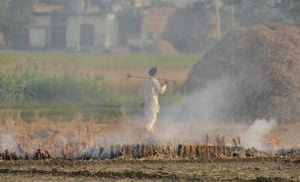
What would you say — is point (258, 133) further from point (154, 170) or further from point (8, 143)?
point (154, 170)

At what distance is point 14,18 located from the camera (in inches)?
1994

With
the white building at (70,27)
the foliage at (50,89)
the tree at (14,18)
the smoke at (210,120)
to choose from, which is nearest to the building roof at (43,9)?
the white building at (70,27)

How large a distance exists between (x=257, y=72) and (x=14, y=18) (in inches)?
1266

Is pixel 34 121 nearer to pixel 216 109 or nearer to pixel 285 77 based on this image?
pixel 216 109

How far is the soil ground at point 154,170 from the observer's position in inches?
456

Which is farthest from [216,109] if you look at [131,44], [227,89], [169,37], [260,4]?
[169,37]

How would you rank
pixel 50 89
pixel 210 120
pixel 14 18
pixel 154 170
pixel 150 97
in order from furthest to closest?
pixel 14 18 → pixel 50 89 → pixel 210 120 → pixel 150 97 → pixel 154 170

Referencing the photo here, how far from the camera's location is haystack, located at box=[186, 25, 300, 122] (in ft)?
66.2

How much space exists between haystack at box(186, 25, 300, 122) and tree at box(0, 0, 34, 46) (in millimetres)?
28958

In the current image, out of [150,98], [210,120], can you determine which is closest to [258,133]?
[150,98]

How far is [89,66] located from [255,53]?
621 inches

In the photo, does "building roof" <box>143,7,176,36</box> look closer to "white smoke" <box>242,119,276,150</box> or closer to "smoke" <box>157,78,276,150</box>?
"smoke" <box>157,78,276,150</box>

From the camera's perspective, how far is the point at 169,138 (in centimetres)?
1702

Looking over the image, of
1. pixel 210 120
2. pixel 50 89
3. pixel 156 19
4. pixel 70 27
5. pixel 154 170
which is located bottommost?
pixel 154 170
